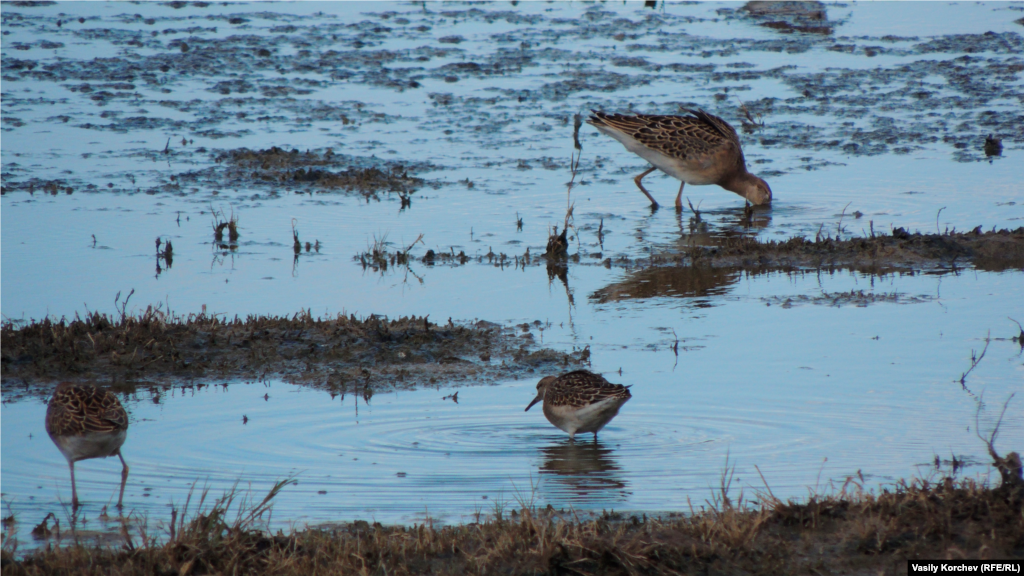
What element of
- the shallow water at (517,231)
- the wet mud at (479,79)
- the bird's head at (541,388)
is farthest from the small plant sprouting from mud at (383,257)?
the bird's head at (541,388)

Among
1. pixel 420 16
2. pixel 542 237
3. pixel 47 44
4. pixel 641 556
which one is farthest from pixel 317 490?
pixel 420 16

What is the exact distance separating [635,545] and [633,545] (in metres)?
0.02

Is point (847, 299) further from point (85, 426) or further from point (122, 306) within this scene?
point (85, 426)

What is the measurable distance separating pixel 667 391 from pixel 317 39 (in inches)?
705

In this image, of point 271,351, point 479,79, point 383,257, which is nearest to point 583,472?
point 271,351

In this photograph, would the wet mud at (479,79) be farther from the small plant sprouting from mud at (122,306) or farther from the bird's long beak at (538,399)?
the bird's long beak at (538,399)

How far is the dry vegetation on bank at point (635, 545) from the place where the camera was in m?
4.73

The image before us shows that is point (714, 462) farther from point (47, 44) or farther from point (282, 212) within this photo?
point (47, 44)

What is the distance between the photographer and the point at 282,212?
13.1 metres

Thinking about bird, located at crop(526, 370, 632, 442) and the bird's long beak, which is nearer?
bird, located at crop(526, 370, 632, 442)

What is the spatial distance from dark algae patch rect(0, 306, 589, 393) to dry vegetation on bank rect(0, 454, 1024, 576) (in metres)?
3.29

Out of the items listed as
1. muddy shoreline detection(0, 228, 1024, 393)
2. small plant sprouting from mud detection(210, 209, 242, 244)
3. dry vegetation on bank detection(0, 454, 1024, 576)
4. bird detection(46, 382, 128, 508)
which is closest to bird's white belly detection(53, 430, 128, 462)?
bird detection(46, 382, 128, 508)

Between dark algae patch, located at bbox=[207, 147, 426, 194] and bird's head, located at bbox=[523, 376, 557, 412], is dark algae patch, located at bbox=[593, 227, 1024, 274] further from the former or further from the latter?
dark algae patch, located at bbox=[207, 147, 426, 194]

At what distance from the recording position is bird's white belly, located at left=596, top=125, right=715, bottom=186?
13.7 metres
